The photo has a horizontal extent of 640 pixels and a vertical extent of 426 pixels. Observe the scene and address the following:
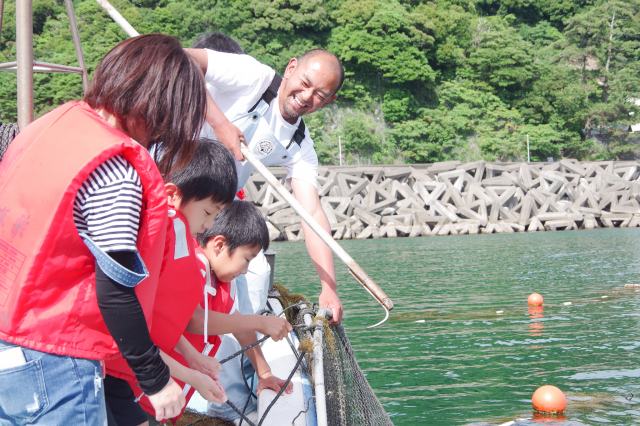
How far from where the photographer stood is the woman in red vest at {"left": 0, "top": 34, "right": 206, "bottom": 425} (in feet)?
6.36

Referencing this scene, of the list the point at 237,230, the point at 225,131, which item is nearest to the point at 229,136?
the point at 225,131

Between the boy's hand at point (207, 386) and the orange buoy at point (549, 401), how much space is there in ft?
14.9

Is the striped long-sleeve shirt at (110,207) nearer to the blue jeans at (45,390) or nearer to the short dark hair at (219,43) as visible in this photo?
the blue jeans at (45,390)

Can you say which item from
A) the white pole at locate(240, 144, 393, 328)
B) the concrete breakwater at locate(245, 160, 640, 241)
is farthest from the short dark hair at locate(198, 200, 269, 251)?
the concrete breakwater at locate(245, 160, 640, 241)

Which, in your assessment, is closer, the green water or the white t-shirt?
the white t-shirt

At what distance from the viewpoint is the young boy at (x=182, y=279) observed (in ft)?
7.93

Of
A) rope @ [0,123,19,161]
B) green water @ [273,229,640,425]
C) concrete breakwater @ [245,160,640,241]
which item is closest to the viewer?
rope @ [0,123,19,161]

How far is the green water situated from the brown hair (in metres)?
4.80

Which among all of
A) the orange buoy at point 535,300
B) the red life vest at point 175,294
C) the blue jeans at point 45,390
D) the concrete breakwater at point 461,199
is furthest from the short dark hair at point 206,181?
the concrete breakwater at point 461,199

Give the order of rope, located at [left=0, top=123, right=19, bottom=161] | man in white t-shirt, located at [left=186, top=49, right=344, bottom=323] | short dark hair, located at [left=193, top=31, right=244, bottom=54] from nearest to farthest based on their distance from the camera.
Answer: rope, located at [left=0, top=123, right=19, bottom=161] → man in white t-shirt, located at [left=186, top=49, right=344, bottom=323] → short dark hair, located at [left=193, top=31, right=244, bottom=54]

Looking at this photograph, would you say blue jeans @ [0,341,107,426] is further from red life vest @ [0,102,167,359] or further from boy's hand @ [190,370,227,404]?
boy's hand @ [190,370,227,404]

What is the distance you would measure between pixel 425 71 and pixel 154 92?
4455 cm

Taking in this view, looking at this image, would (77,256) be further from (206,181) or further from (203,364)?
(206,181)

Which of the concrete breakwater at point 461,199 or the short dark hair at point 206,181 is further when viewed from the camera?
the concrete breakwater at point 461,199
